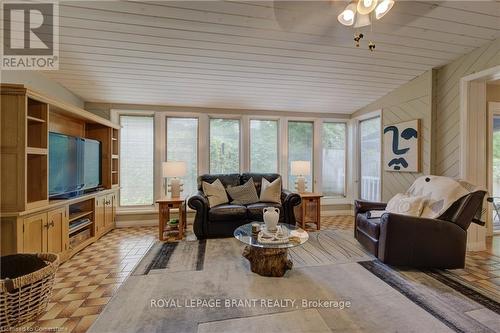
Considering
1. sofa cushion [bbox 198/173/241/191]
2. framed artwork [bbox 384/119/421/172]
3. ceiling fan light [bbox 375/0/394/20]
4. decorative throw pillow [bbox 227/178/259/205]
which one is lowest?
decorative throw pillow [bbox 227/178/259/205]

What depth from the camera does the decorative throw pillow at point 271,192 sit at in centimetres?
391

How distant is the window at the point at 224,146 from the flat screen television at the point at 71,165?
1.91 metres

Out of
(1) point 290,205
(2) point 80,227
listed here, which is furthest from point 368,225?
(2) point 80,227

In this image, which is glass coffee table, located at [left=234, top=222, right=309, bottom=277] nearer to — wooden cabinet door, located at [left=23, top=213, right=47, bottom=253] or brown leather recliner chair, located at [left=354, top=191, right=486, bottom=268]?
brown leather recliner chair, located at [left=354, top=191, right=486, bottom=268]

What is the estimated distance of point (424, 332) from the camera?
5.07ft

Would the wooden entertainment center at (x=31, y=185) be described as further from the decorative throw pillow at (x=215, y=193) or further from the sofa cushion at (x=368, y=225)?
the sofa cushion at (x=368, y=225)

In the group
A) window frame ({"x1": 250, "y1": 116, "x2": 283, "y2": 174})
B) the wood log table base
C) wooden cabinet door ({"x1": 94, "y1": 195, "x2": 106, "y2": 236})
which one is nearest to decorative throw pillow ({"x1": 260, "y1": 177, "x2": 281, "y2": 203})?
window frame ({"x1": 250, "y1": 116, "x2": 283, "y2": 174})

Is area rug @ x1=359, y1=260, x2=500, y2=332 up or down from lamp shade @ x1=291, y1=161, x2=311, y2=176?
down

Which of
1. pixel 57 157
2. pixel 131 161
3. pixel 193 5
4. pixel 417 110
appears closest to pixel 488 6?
pixel 417 110

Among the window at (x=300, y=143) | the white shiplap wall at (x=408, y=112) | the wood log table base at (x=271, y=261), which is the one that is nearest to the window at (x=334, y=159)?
the window at (x=300, y=143)

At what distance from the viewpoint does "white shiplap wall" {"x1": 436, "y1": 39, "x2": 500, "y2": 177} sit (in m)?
2.90

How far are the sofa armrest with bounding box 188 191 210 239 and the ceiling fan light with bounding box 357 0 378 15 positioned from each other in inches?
110

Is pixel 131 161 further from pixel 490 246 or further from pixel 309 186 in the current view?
pixel 490 246

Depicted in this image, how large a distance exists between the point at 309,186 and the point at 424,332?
137 inches
